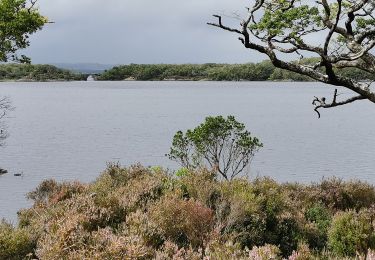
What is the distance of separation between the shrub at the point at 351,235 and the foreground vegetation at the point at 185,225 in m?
0.02

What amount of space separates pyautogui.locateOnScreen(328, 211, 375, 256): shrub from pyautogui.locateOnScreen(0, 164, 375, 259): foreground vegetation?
0.02 m

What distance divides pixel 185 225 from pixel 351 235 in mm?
2793

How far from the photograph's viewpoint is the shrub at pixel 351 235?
8625 millimetres

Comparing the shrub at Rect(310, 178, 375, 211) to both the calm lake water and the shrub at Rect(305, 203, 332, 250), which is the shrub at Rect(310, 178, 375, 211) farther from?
the calm lake water

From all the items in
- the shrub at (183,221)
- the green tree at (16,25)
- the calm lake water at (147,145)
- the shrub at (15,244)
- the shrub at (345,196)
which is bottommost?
the calm lake water at (147,145)

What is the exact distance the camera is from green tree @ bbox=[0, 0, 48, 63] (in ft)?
63.3

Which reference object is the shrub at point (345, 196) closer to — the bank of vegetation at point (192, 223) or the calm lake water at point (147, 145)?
the bank of vegetation at point (192, 223)

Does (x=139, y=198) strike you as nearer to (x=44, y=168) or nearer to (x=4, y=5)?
(x=4, y=5)

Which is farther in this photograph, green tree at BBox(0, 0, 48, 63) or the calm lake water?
the calm lake water

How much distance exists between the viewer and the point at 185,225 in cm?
844

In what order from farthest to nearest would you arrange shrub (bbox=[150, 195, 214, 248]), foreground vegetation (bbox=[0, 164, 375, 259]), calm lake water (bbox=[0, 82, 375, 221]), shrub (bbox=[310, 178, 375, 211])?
calm lake water (bbox=[0, 82, 375, 221]) < shrub (bbox=[310, 178, 375, 211]) < shrub (bbox=[150, 195, 214, 248]) < foreground vegetation (bbox=[0, 164, 375, 259])

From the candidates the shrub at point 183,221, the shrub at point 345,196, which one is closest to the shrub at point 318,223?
the shrub at point 345,196

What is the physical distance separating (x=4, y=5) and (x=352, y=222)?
49.4ft

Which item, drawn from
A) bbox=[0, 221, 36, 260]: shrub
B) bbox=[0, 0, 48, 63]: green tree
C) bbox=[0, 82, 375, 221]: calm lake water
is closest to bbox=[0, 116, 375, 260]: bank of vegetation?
bbox=[0, 221, 36, 260]: shrub
